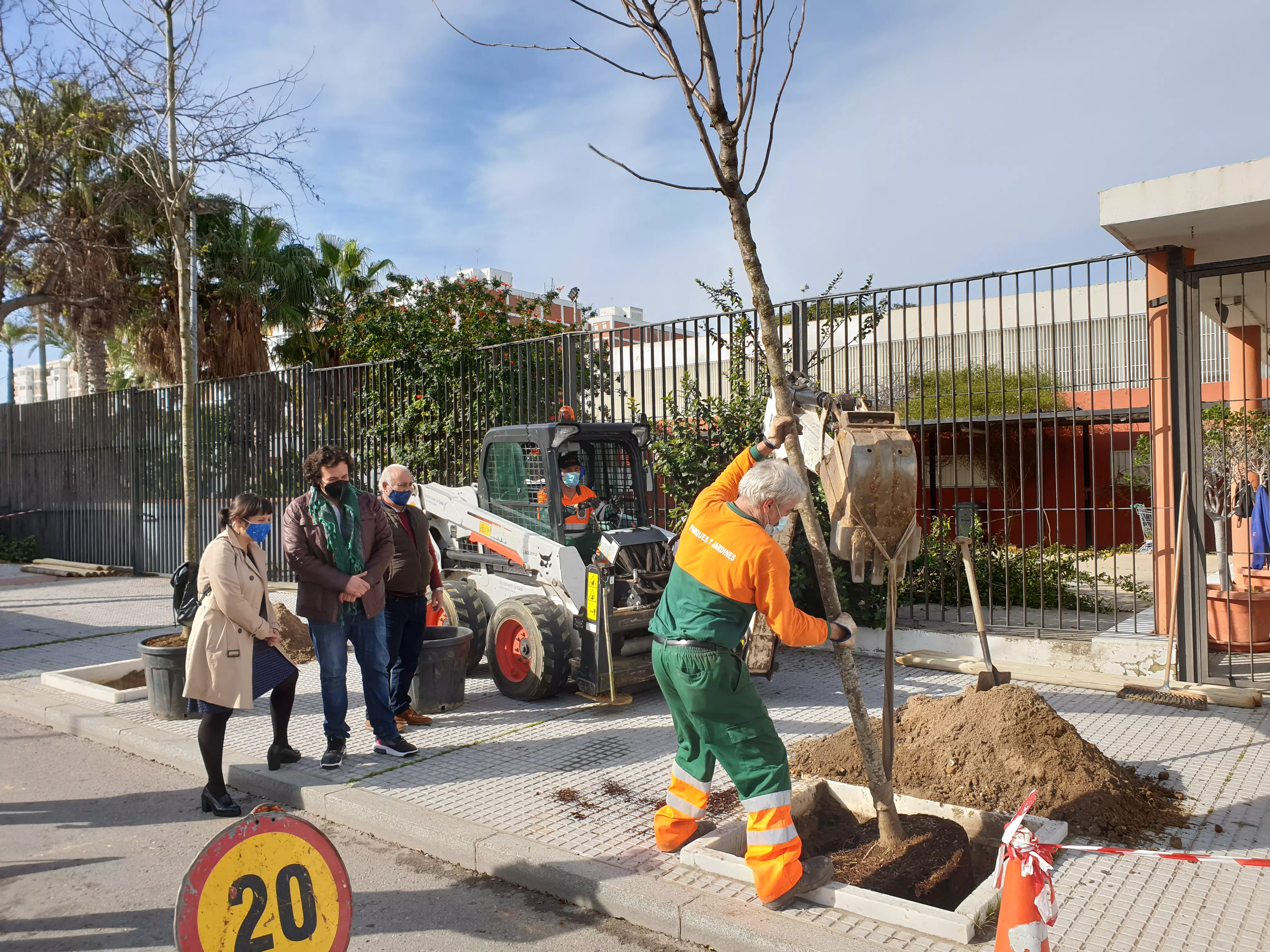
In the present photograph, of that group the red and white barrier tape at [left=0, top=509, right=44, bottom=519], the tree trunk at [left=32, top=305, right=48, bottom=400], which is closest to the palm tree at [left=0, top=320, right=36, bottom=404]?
the tree trunk at [left=32, top=305, right=48, bottom=400]

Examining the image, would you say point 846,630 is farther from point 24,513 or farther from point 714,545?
point 24,513

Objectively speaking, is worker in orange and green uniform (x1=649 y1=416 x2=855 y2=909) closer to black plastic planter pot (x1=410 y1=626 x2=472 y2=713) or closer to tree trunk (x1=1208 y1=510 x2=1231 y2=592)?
black plastic planter pot (x1=410 y1=626 x2=472 y2=713)

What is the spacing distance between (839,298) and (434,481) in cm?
627

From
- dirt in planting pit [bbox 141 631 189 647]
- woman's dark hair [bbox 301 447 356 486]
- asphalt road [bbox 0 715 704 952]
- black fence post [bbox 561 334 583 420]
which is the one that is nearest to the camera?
asphalt road [bbox 0 715 704 952]

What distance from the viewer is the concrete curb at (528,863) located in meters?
3.49

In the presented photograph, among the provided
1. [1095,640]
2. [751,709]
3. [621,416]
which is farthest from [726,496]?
[621,416]

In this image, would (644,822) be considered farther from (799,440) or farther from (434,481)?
(434,481)

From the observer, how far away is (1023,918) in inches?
113

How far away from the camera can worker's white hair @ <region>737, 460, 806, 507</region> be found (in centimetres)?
385

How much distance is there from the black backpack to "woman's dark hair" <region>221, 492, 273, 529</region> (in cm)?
174

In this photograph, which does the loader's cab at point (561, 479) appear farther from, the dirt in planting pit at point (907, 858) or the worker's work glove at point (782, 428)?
the dirt in planting pit at point (907, 858)

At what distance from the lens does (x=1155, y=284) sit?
24.6 ft

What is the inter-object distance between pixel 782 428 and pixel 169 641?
549cm

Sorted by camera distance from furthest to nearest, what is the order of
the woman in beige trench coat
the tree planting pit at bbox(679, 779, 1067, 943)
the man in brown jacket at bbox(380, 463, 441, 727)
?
the man in brown jacket at bbox(380, 463, 441, 727)
the woman in beige trench coat
the tree planting pit at bbox(679, 779, 1067, 943)
